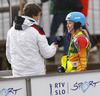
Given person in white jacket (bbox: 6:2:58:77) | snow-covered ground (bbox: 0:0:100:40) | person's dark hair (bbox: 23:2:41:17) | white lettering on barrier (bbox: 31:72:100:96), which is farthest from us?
snow-covered ground (bbox: 0:0:100:40)

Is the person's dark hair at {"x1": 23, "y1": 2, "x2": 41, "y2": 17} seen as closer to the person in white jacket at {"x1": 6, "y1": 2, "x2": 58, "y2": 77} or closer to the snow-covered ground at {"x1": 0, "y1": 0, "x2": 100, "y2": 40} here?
the person in white jacket at {"x1": 6, "y1": 2, "x2": 58, "y2": 77}

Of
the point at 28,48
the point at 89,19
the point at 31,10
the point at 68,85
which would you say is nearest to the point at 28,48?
Answer: the point at 28,48

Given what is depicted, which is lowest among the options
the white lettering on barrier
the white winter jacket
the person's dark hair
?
the white lettering on barrier

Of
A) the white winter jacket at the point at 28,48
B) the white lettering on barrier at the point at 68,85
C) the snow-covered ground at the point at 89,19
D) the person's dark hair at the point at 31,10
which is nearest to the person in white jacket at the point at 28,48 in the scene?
the white winter jacket at the point at 28,48

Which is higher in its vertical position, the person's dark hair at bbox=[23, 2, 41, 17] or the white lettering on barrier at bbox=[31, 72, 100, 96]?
the person's dark hair at bbox=[23, 2, 41, 17]

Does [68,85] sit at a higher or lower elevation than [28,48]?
lower

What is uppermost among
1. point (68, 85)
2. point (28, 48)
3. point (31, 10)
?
point (31, 10)

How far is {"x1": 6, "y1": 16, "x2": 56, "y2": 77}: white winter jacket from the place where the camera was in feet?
10.3

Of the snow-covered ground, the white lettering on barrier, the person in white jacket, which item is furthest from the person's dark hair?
the snow-covered ground

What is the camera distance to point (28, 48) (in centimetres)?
315

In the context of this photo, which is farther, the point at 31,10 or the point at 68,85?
the point at 31,10

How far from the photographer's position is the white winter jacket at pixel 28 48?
3.15 m

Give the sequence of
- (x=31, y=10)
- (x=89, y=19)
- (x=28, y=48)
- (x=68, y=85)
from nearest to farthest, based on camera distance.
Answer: (x=68, y=85) < (x=28, y=48) < (x=31, y=10) < (x=89, y=19)

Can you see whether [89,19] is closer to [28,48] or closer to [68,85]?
[28,48]
